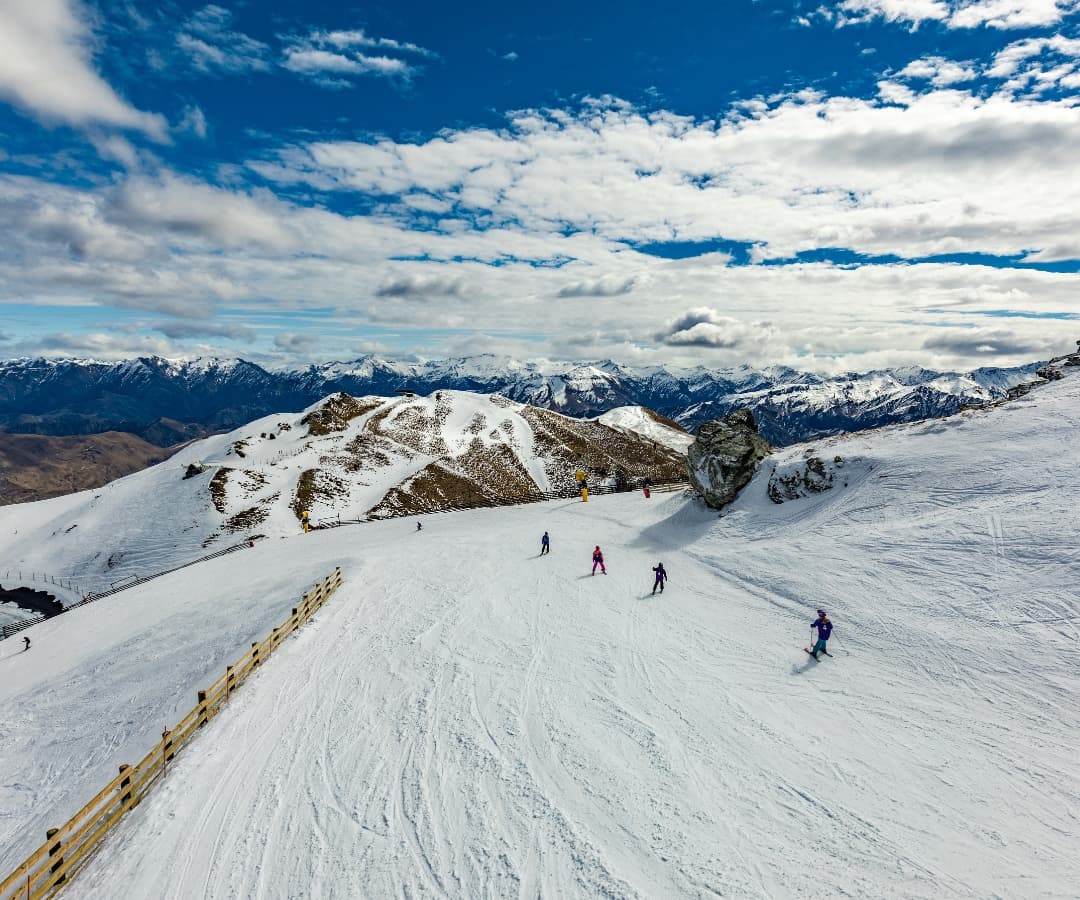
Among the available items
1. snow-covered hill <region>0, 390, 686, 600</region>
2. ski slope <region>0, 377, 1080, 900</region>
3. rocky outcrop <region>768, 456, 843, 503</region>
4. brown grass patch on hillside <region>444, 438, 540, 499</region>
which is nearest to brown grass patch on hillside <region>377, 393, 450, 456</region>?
snow-covered hill <region>0, 390, 686, 600</region>

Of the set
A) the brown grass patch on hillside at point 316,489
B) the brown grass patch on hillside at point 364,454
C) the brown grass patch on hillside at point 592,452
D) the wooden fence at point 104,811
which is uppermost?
the wooden fence at point 104,811

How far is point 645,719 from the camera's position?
577 inches

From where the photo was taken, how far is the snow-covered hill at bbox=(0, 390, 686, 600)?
202 feet

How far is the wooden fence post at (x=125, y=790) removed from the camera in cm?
1227

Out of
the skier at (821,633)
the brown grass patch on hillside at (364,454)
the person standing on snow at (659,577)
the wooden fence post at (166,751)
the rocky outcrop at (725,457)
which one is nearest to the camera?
the wooden fence post at (166,751)

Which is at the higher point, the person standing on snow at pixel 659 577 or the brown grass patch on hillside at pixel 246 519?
the person standing on snow at pixel 659 577

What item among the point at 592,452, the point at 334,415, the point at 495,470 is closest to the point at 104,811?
the point at 495,470

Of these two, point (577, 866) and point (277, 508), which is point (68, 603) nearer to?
point (277, 508)

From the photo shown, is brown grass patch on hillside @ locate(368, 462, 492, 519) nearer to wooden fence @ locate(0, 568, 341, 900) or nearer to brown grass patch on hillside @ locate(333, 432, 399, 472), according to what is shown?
brown grass patch on hillside @ locate(333, 432, 399, 472)

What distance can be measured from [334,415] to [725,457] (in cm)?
8940

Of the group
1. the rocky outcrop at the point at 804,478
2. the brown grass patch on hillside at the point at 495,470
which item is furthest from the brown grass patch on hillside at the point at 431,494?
the rocky outcrop at the point at 804,478

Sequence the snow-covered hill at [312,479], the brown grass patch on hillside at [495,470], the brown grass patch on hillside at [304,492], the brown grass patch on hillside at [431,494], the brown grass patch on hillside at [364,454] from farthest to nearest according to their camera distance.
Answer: the brown grass patch on hillside at [495,470], the brown grass patch on hillside at [364,454], the brown grass patch on hillside at [431,494], the brown grass patch on hillside at [304,492], the snow-covered hill at [312,479]

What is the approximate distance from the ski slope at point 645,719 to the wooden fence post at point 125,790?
471 mm

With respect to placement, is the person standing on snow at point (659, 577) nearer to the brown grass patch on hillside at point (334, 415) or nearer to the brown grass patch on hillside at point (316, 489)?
the brown grass patch on hillside at point (316, 489)
